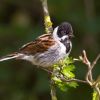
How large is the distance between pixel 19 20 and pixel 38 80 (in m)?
0.96

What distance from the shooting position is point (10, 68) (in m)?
6.13

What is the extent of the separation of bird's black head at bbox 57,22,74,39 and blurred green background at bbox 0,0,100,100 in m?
1.68

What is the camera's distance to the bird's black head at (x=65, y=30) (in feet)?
12.5

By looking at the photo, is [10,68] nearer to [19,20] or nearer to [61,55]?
[19,20]

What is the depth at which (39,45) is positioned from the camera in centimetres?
419

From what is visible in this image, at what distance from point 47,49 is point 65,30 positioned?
45cm

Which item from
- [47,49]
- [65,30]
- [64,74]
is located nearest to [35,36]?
[47,49]

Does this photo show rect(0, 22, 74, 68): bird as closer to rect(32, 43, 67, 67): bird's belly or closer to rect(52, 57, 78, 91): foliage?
rect(32, 43, 67, 67): bird's belly

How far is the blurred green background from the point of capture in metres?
5.84

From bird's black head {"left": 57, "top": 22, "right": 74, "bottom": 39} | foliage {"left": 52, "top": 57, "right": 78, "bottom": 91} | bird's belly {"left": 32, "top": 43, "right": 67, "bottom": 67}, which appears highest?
bird's black head {"left": 57, "top": 22, "right": 74, "bottom": 39}

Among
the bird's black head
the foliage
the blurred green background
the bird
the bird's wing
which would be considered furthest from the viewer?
the blurred green background

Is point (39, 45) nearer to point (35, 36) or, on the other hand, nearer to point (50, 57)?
point (50, 57)

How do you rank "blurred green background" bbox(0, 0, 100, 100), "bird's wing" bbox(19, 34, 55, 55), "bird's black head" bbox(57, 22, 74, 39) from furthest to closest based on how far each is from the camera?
"blurred green background" bbox(0, 0, 100, 100)
"bird's wing" bbox(19, 34, 55, 55)
"bird's black head" bbox(57, 22, 74, 39)

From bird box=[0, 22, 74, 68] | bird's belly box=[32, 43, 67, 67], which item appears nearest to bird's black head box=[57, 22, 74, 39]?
bird box=[0, 22, 74, 68]
